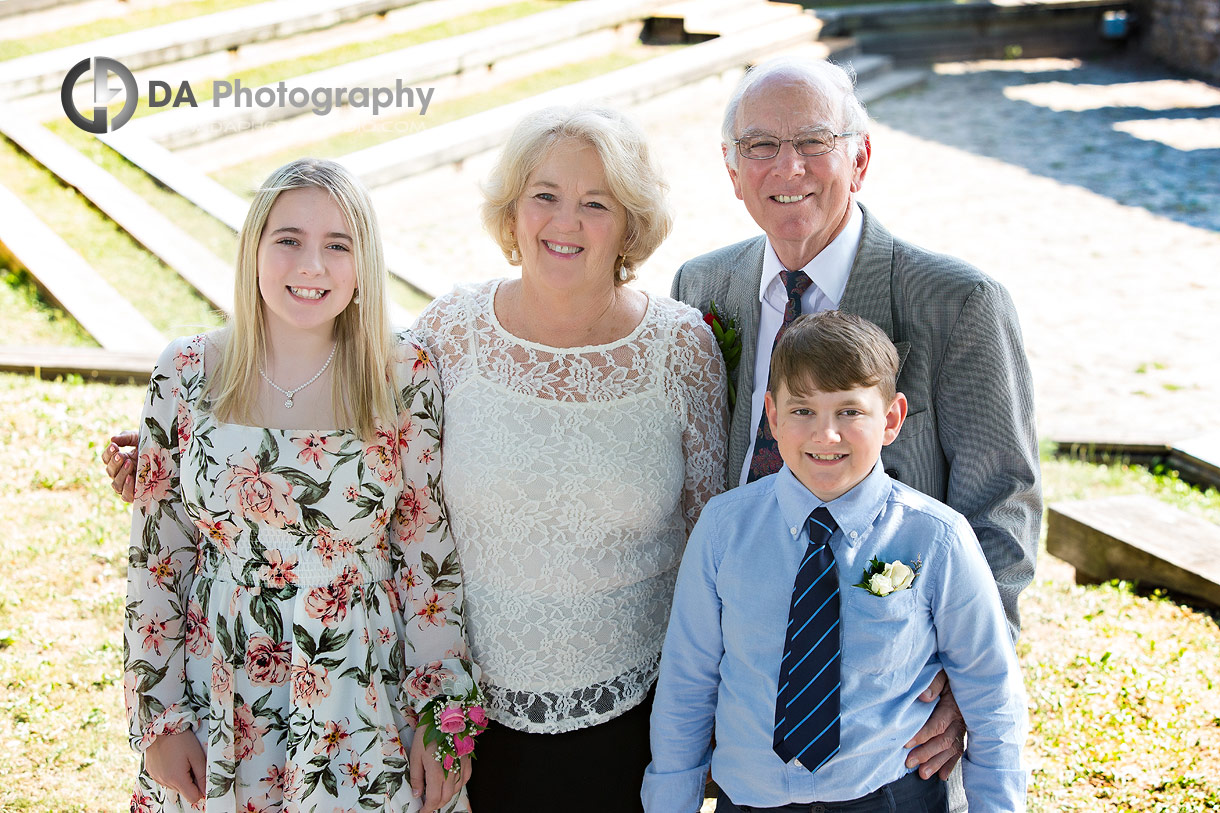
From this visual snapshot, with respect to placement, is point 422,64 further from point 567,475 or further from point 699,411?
point 567,475

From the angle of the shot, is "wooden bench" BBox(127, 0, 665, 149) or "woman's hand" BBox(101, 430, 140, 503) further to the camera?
"wooden bench" BBox(127, 0, 665, 149)

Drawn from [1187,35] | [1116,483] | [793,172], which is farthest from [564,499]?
[1187,35]

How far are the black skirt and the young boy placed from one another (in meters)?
0.33

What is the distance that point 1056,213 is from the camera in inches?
383

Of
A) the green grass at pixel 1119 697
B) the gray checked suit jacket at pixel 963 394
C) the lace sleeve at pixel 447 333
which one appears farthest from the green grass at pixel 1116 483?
the lace sleeve at pixel 447 333

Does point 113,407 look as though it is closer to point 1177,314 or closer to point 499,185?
point 499,185

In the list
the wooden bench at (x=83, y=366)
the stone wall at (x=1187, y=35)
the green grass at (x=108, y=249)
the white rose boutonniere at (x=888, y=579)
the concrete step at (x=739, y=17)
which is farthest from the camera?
the stone wall at (x=1187, y=35)

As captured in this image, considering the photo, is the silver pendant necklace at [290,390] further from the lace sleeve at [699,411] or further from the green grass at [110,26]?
the green grass at [110,26]

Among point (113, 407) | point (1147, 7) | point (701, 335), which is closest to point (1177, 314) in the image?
point (701, 335)

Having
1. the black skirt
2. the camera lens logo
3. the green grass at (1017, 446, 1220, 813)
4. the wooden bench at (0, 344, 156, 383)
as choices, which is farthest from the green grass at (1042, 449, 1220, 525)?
the camera lens logo

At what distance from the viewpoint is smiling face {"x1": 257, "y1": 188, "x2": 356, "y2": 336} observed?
2.15m

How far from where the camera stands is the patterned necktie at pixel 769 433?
2.32 meters

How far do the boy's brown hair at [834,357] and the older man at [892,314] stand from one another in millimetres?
236

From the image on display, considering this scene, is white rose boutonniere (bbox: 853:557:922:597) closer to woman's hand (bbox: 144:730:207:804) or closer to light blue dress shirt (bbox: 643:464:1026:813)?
light blue dress shirt (bbox: 643:464:1026:813)
